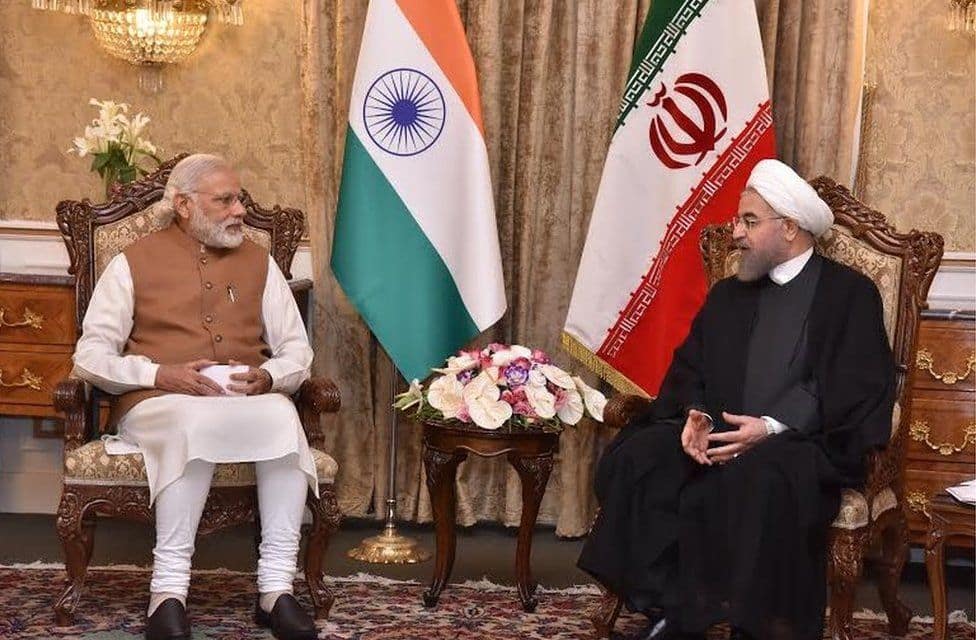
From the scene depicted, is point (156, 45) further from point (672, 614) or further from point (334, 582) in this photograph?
point (672, 614)

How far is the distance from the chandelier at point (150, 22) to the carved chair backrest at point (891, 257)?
103 inches

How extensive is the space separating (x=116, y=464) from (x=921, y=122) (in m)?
3.46

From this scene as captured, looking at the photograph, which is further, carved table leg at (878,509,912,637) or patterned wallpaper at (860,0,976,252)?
patterned wallpaper at (860,0,976,252)

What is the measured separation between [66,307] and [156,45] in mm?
1136

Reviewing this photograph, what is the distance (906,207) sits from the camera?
20.4ft

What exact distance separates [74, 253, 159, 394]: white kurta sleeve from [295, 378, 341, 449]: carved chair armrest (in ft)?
1.66

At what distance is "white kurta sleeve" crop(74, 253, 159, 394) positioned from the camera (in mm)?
4840

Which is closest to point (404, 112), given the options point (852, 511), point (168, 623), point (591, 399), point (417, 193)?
point (417, 193)

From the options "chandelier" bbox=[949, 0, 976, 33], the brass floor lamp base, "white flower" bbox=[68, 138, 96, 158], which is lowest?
the brass floor lamp base

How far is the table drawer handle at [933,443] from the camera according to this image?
5539 millimetres

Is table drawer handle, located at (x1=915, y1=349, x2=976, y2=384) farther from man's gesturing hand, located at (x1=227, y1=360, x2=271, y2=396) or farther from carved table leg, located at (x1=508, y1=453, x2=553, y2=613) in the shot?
man's gesturing hand, located at (x1=227, y1=360, x2=271, y2=396)

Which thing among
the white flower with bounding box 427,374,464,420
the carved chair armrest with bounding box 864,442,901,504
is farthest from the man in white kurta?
the carved chair armrest with bounding box 864,442,901,504

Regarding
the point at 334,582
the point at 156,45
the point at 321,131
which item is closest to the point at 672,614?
the point at 334,582

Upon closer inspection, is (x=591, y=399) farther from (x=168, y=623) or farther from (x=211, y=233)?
(x=168, y=623)
